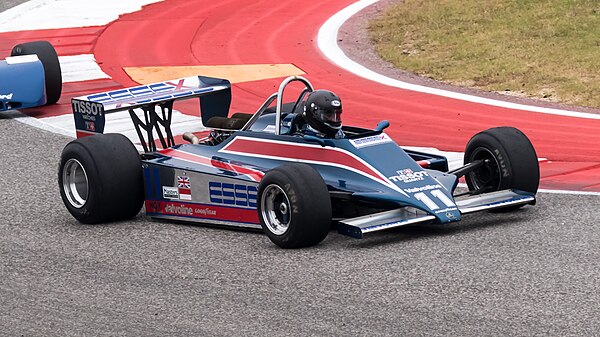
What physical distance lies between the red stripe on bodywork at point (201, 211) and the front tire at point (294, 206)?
1.28 ft

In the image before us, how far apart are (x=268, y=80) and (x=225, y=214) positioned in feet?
25.3

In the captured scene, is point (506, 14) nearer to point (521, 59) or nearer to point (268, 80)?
point (521, 59)

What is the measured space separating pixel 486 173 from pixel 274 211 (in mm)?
2169

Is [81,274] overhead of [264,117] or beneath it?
beneath

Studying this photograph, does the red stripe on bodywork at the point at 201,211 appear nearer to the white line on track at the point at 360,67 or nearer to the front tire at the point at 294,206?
the front tire at the point at 294,206

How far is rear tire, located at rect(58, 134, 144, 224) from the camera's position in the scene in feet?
34.0

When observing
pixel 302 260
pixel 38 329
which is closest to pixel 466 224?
pixel 302 260

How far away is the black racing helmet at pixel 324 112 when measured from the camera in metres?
10.1

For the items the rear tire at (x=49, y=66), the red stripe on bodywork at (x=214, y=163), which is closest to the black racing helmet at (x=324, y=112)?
the red stripe on bodywork at (x=214, y=163)

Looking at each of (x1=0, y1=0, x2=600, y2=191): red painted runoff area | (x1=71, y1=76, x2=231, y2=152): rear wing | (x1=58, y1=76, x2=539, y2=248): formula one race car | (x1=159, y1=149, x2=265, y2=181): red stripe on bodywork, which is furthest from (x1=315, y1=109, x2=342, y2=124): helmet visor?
(x1=0, y1=0, x2=600, y2=191): red painted runoff area

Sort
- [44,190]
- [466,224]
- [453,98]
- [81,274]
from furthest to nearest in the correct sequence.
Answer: [453,98], [44,190], [466,224], [81,274]

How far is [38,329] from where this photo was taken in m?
7.93

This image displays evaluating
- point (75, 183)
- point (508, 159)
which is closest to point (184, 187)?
point (75, 183)

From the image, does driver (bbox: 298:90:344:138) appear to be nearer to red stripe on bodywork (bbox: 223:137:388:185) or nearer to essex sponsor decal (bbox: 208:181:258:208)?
red stripe on bodywork (bbox: 223:137:388:185)
